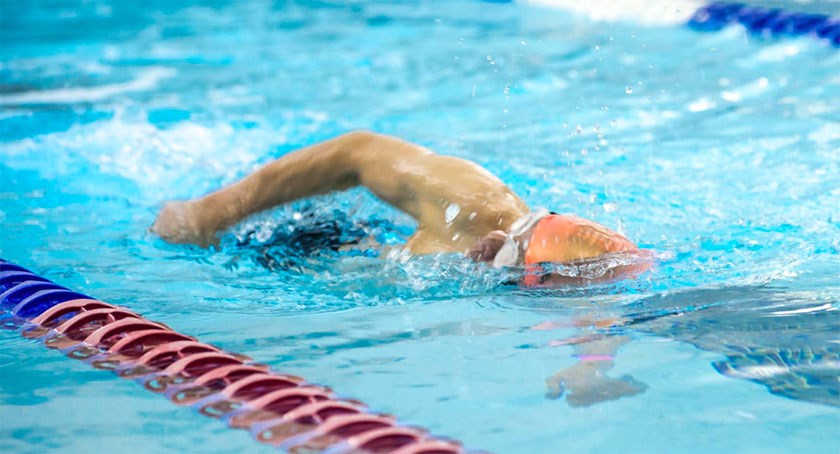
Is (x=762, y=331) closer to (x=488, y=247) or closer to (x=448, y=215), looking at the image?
(x=488, y=247)

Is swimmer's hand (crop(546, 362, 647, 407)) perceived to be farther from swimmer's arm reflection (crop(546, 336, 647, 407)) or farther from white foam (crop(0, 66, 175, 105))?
white foam (crop(0, 66, 175, 105))

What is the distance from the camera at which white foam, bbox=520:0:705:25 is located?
771cm

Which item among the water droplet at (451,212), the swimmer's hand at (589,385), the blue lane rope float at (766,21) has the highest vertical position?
the blue lane rope float at (766,21)

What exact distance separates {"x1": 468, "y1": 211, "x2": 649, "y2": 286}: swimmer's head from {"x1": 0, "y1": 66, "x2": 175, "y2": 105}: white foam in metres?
4.13

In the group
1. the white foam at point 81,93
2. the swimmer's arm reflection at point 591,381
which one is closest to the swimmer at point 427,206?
the swimmer's arm reflection at point 591,381

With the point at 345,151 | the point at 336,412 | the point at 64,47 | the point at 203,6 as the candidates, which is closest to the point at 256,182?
the point at 345,151

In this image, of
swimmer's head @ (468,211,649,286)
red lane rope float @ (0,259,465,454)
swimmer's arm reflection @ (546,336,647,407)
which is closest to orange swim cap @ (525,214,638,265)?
swimmer's head @ (468,211,649,286)

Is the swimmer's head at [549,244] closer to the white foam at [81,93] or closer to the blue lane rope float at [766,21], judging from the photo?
the white foam at [81,93]

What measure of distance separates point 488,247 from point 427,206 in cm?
28

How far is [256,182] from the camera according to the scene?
3133mm

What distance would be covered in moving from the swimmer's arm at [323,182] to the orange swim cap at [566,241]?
362 mm

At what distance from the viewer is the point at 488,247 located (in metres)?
2.54

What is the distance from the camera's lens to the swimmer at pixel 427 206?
2.42 m

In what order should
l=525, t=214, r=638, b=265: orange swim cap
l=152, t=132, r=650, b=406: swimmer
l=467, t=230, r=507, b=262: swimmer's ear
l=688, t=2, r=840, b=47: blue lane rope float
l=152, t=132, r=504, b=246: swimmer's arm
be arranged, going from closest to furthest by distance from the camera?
l=152, t=132, r=650, b=406: swimmer
l=525, t=214, r=638, b=265: orange swim cap
l=467, t=230, r=507, b=262: swimmer's ear
l=152, t=132, r=504, b=246: swimmer's arm
l=688, t=2, r=840, b=47: blue lane rope float
